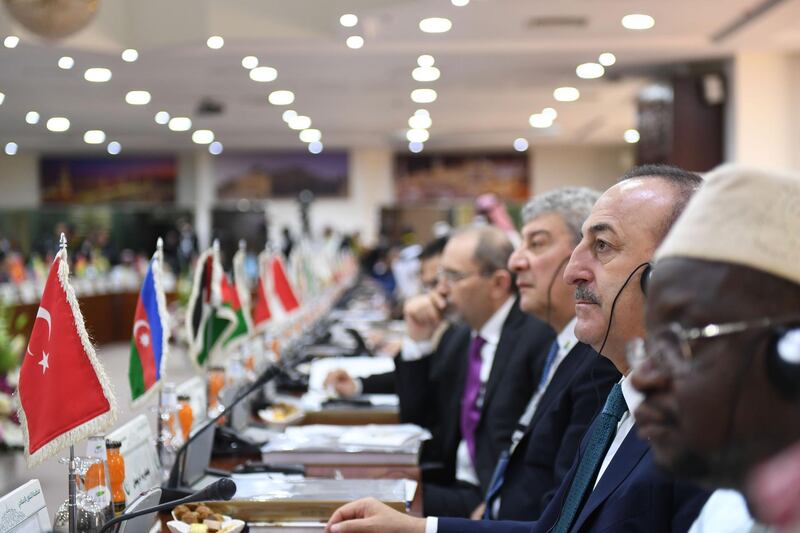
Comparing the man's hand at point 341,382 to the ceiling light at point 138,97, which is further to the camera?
the ceiling light at point 138,97

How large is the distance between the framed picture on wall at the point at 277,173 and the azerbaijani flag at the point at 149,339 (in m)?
17.6

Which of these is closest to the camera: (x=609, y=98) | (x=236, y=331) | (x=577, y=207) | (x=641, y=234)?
(x=641, y=234)

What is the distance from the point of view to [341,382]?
3.64 metres

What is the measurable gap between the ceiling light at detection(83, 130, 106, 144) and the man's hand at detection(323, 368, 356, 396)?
1104 cm

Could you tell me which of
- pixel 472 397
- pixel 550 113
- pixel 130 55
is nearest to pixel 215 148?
pixel 550 113

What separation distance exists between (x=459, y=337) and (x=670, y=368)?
2879mm

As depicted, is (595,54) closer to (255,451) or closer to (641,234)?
(255,451)

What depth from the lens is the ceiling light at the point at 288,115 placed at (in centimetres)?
1291

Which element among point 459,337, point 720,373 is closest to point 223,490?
point 720,373

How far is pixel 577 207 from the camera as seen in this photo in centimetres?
264

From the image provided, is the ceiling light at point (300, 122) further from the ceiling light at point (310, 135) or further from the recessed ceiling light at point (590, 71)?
the recessed ceiling light at point (590, 71)

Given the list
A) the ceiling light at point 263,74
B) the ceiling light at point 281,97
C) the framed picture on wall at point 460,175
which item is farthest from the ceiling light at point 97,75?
the framed picture on wall at point 460,175

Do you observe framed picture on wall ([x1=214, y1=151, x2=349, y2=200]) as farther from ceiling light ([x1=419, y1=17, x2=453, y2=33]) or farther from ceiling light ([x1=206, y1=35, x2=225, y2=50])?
ceiling light ([x1=419, y1=17, x2=453, y2=33])

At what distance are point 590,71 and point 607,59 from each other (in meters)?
0.65
